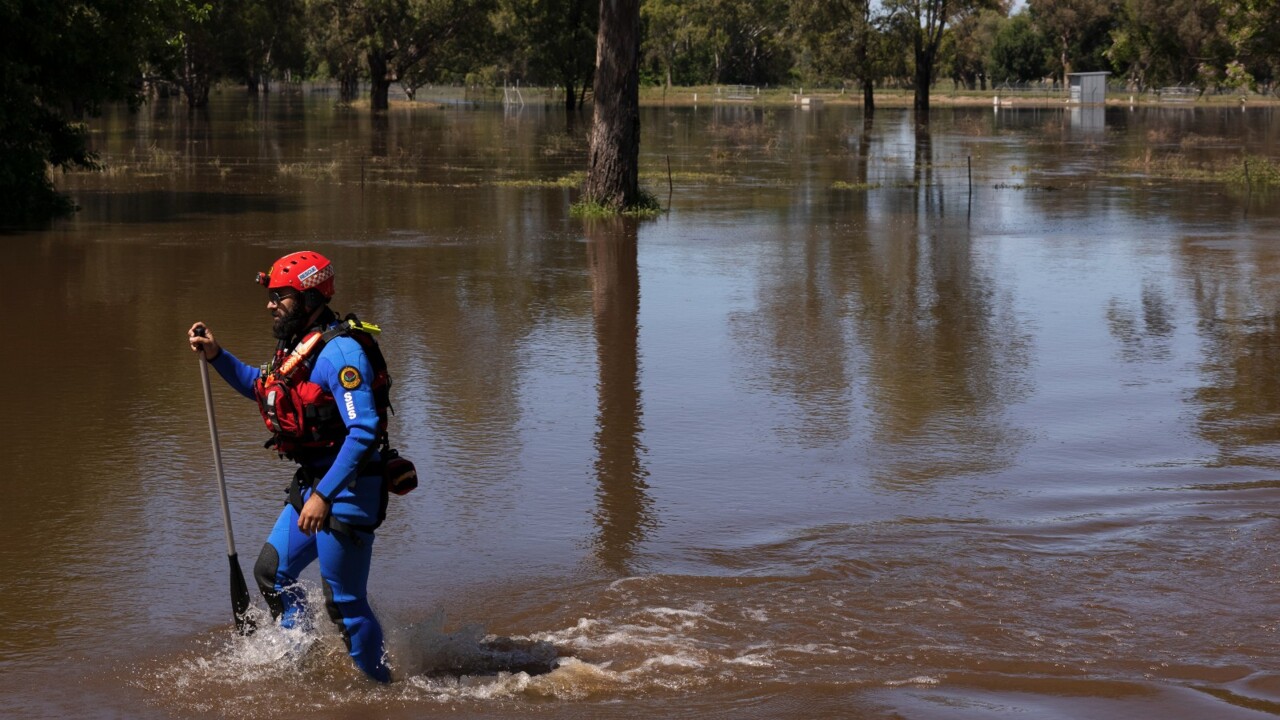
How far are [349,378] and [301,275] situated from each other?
507 millimetres

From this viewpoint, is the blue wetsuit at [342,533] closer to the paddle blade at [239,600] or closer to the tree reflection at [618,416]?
the paddle blade at [239,600]

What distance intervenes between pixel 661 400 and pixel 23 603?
18.0 ft

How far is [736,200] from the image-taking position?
2756cm

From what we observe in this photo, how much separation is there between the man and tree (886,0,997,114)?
6989 centimetres

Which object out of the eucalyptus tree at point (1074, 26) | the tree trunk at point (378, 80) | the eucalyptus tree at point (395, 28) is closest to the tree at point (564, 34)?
the eucalyptus tree at point (395, 28)

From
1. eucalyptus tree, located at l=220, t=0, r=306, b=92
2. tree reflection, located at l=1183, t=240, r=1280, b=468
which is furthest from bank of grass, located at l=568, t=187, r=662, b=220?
eucalyptus tree, located at l=220, t=0, r=306, b=92

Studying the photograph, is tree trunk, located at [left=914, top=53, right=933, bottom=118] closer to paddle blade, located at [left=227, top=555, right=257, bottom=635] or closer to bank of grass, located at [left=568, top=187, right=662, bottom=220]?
bank of grass, located at [left=568, top=187, right=662, bottom=220]

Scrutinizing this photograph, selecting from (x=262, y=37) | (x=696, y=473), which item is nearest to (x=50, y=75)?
(x=696, y=473)

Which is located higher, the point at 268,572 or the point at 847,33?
the point at 847,33

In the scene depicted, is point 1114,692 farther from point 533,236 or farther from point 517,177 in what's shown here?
point 517,177

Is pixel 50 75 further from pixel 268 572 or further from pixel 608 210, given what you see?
pixel 268 572

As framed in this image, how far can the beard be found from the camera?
5.73m

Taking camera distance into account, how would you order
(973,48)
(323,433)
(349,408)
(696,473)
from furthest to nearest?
(973,48) → (696,473) → (323,433) → (349,408)

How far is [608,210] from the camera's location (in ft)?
81.7
